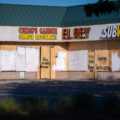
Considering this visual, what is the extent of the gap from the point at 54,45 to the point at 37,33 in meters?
2.38

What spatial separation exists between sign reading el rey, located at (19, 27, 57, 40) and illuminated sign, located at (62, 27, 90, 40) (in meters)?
1.00

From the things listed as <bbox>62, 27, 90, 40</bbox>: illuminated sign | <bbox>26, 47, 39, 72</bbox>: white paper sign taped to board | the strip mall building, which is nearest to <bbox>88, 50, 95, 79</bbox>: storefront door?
the strip mall building

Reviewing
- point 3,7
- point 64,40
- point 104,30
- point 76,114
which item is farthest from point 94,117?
point 3,7

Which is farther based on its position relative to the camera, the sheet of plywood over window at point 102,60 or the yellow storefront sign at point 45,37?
the yellow storefront sign at point 45,37

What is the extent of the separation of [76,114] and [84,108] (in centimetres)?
74

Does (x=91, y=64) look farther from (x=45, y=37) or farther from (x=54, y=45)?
(x=45, y=37)

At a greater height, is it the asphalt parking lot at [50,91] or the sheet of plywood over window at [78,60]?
the sheet of plywood over window at [78,60]

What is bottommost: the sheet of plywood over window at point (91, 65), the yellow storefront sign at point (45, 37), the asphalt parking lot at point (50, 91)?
the asphalt parking lot at point (50, 91)

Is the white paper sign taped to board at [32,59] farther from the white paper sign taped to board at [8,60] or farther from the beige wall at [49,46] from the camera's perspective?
the white paper sign taped to board at [8,60]

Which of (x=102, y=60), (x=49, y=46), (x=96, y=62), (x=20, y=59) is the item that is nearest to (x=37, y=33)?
(x=49, y=46)

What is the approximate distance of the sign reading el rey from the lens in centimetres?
3091

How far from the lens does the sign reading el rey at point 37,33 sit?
30906 millimetres

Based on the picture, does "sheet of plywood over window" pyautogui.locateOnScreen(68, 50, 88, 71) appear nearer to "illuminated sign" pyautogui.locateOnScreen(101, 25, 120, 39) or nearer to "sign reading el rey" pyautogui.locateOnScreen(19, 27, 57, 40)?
"sign reading el rey" pyautogui.locateOnScreen(19, 27, 57, 40)

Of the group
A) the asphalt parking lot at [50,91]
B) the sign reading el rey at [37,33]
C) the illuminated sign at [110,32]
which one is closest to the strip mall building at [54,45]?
the sign reading el rey at [37,33]
